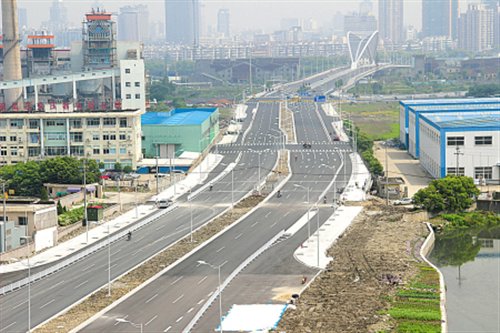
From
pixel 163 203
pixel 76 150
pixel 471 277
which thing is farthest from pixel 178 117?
pixel 471 277

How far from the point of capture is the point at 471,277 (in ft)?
81.4

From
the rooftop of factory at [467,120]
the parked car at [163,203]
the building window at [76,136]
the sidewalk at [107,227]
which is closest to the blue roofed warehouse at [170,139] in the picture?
the sidewalk at [107,227]

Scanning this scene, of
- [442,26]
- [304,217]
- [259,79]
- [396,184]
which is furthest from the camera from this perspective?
[442,26]

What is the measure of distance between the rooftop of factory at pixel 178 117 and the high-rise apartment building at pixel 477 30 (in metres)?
116

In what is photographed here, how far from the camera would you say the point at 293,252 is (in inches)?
1024

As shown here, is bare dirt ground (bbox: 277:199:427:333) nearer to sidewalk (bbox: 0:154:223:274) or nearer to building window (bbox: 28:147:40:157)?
sidewalk (bbox: 0:154:223:274)

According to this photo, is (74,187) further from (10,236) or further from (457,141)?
(457,141)

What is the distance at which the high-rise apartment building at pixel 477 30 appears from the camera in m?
164

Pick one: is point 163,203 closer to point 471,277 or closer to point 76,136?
point 76,136

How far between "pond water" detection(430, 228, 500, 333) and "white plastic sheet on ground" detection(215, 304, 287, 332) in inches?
132

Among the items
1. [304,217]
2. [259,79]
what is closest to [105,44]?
[304,217]

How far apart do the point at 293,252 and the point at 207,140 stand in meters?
23.2

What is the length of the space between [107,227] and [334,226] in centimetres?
652

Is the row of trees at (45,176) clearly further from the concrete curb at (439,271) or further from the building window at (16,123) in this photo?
the concrete curb at (439,271)
